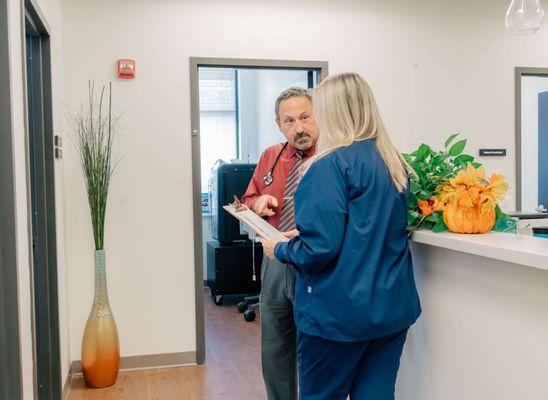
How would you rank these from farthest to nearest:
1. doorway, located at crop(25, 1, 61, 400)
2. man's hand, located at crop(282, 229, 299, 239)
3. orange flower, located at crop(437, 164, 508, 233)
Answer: doorway, located at crop(25, 1, 61, 400)
man's hand, located at crop(282, 229, 299, 239)
orange flower, located at crop(437, 164, 508, 233)

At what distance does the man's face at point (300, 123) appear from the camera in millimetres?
2057

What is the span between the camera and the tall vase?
309 cm

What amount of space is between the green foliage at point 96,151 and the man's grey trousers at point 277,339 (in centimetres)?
138

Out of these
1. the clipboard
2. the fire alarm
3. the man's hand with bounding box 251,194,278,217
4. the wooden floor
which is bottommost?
the wooden floor

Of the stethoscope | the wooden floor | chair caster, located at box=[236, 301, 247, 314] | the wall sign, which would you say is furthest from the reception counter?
chair caster, located at box=[236, 301, 247, 314]

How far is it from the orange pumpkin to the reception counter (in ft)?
0.14

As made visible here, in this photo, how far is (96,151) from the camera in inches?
126

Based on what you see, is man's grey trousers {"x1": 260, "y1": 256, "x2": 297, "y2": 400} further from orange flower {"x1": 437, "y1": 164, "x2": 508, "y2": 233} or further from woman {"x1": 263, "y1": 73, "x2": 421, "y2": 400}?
orange flower {"x1": 437, "y1": 164, "x2": 508, "y2": 233}

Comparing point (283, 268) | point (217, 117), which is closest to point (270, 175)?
point (283, 268)

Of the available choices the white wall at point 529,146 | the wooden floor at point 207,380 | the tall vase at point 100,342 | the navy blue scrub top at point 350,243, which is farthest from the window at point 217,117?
the navy blue scrub top at point 350,243

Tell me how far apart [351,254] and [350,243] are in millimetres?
27

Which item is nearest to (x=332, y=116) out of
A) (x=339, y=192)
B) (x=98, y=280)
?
(x=339, y=192)

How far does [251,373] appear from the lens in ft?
10.7

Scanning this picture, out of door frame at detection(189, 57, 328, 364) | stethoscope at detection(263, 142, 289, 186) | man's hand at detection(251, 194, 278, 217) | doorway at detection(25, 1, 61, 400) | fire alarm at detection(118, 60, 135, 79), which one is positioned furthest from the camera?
door frame at detection(189, 57, 328, 364)
